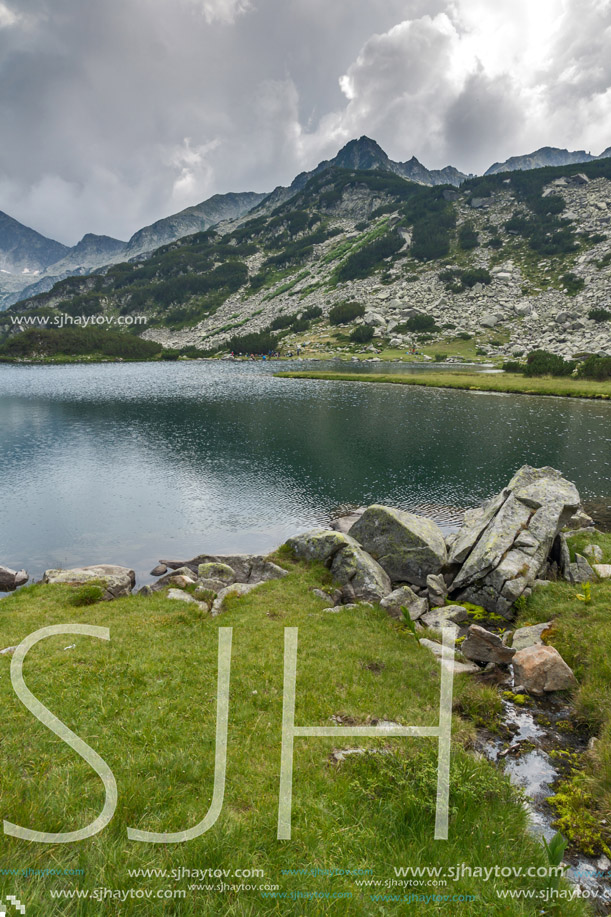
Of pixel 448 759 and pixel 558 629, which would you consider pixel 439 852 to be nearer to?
pixel 448 759

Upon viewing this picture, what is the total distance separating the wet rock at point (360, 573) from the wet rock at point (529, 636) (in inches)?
227

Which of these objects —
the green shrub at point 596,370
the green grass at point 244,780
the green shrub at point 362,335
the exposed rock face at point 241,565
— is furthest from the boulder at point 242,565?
the green shrub at point 362,335

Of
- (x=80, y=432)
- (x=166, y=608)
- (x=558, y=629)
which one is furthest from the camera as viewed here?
(x=80, y=432)

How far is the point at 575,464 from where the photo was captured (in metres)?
40.0

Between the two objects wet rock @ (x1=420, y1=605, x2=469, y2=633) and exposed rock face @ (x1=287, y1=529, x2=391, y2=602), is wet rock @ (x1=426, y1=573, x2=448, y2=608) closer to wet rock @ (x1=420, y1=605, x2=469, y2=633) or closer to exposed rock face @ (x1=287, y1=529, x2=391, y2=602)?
wet rock @ (x1=420, y1=605, x2=469, y2=633)

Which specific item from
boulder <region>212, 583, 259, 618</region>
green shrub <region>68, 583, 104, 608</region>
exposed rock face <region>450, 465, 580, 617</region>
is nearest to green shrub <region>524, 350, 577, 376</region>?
exposed rock face <region>450, 465, 580, 617</region>

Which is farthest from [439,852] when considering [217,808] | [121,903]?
[121,903]

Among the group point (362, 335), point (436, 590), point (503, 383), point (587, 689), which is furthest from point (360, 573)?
point (362, 335)

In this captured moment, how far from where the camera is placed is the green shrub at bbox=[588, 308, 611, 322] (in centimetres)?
13550

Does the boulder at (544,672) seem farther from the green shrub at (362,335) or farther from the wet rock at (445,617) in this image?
the green shrub at (362,335)

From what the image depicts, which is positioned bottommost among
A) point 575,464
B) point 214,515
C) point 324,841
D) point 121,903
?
point 214,515

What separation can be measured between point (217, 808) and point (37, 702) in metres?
5.63

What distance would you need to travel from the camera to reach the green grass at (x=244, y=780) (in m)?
4.30

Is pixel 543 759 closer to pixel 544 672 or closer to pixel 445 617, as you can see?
pixel 544 672
